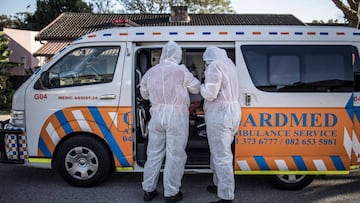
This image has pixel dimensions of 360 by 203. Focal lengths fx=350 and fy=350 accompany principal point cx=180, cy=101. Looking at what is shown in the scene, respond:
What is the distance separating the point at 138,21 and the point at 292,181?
64.5 ft

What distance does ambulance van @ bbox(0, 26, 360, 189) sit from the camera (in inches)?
185

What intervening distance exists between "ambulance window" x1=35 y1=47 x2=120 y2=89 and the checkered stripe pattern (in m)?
0.79

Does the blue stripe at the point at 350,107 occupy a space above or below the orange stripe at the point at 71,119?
above

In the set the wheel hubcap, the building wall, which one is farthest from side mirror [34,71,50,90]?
the building wall

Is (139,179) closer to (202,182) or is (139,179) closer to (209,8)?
(202,182)

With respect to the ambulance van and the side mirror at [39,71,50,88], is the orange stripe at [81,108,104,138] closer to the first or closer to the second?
the ambulance van

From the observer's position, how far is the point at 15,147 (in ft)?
16.5

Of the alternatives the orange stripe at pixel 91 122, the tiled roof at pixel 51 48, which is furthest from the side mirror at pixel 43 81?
the tiled roof at pixel 51 48

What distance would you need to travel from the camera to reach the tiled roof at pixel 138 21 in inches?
797

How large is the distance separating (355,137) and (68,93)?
3962 mm

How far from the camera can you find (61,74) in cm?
498

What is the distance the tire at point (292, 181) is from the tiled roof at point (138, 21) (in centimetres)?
1708

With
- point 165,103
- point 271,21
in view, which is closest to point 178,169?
point 165,103

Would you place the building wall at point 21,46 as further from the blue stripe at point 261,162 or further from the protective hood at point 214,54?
the blue stripe at point 261,162
